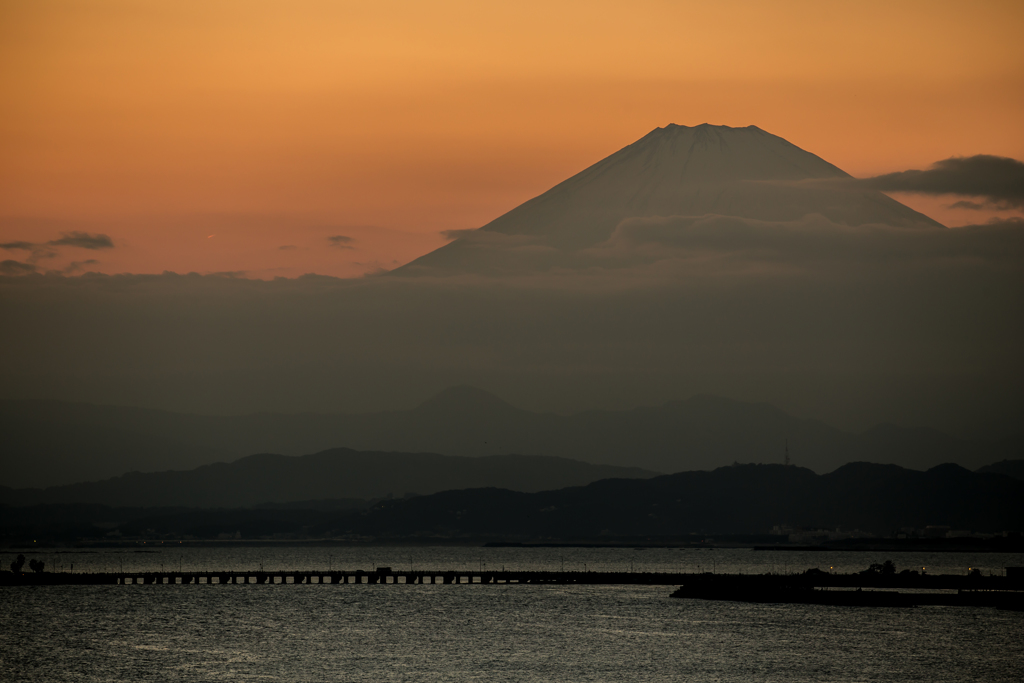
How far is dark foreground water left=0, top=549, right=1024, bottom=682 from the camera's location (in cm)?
8156

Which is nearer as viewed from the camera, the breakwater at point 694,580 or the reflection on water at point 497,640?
the reflection on water at point 497,640

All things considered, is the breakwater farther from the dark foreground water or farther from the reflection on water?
the dark foreground water

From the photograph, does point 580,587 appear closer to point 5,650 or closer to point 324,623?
point 324,623

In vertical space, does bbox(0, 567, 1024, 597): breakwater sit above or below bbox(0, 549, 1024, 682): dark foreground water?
above

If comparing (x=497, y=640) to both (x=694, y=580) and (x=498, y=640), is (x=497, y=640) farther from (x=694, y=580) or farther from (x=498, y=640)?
(x=694, y=580)

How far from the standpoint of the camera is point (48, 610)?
5002 inches

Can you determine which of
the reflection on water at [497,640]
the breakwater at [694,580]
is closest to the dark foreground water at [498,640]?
the reflection on water at [497,640]

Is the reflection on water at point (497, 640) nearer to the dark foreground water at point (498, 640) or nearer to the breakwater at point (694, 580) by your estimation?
the dark foreground water at point (498, 640)

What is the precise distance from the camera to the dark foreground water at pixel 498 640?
81.6m

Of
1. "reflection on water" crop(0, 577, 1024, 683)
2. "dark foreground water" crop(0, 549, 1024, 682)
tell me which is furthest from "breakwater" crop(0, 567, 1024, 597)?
"dark foreground water" crop(0, 549, 1024, 682)

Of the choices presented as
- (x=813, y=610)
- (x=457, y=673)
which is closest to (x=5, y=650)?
(x=457, y=673)

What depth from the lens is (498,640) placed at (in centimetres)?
9894

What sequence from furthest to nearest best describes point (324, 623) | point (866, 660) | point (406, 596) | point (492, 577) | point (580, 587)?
1. point (492, 577)
2. point (580, 587)
3. point (406, 596)
4. point (324, 623)
5. point (866, 660)

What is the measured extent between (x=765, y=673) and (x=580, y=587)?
82.6 m
